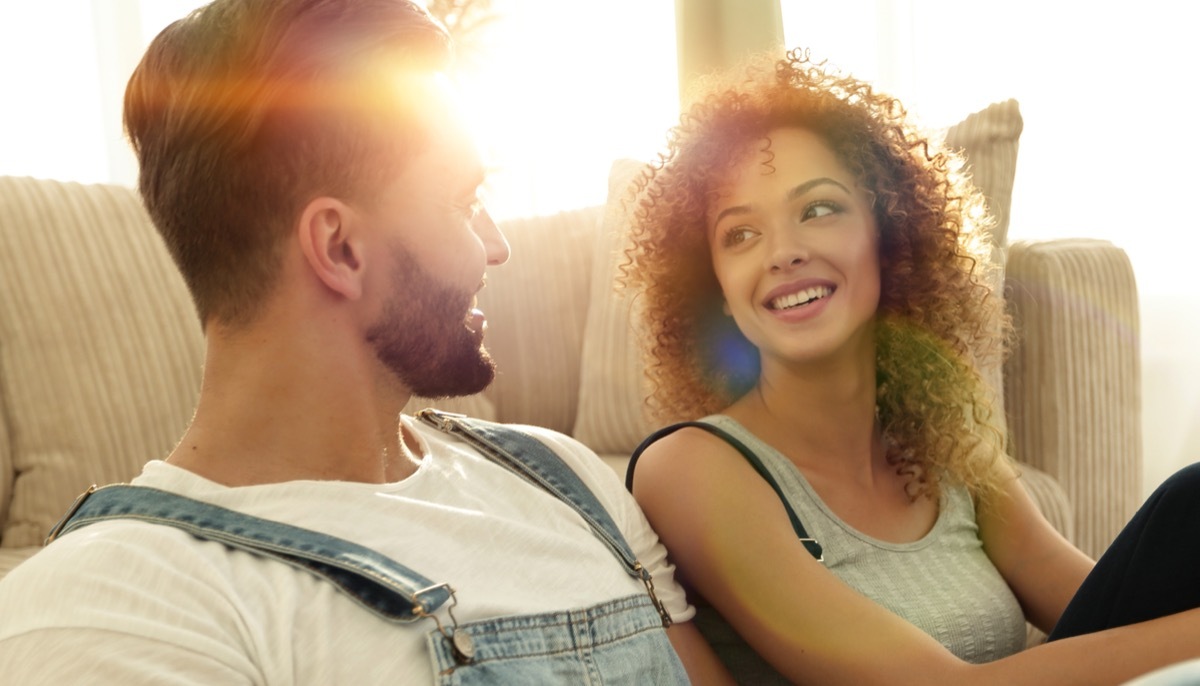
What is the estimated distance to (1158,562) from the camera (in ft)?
3.37

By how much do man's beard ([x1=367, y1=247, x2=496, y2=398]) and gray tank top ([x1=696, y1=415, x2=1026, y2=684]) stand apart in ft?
1.21

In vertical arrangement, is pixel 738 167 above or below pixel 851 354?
above

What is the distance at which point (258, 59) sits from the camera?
2.93 ft

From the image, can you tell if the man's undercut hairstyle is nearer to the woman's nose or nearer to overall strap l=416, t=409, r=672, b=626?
overall strap l=416, t=409, r=672, b=626

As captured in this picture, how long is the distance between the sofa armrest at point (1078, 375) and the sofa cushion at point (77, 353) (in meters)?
1.20

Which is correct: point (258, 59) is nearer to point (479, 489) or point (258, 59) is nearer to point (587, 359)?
point (479, 489)

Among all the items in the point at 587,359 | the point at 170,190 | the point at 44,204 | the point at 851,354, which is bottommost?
the point at 587,359

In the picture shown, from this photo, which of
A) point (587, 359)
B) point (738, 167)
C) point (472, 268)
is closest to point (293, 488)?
point (472, 268)

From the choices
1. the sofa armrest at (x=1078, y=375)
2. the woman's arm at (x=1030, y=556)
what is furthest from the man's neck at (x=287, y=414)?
the sofa armrest at (x=1078, y=375)

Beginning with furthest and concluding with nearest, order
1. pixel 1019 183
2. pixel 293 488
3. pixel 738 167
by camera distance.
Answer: pixel 1019 183, pixel 738 167, pixel 293 488

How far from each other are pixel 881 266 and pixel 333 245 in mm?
682

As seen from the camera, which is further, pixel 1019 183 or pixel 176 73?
Answer: pixel 1019 183

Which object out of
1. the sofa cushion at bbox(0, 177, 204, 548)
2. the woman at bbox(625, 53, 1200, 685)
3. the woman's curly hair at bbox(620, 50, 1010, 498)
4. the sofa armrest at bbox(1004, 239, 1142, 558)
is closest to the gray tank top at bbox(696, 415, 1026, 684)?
the woman at bbox(625, 53, 1200, 685)

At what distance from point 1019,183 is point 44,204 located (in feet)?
7.08
